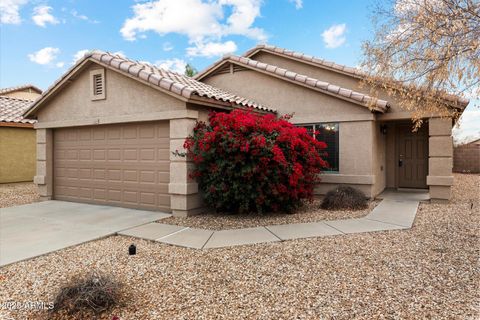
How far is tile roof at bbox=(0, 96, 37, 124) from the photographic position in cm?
1541

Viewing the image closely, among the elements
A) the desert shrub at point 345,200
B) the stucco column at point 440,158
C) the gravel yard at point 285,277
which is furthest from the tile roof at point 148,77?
the stucco column at point 440,158

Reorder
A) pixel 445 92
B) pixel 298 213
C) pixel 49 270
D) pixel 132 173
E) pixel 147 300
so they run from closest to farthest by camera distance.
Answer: pixel 147 300, pixel 49 270, pixel 445 92, pixel 298 213, pixel 132 173

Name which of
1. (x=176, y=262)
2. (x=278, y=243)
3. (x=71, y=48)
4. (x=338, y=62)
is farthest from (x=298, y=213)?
(x=71, y=48)

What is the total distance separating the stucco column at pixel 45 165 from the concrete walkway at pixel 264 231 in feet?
19.6

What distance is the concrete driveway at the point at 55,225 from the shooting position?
18.3ft

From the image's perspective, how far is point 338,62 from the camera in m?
12.5

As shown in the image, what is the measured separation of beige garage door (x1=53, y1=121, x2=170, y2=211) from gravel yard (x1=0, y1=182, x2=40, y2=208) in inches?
48.4

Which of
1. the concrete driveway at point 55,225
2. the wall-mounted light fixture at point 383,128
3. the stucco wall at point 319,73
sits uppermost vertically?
the stucco wall at point 319,73

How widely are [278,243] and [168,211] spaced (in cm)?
390

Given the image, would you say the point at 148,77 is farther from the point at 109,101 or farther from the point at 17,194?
the point at 17,194

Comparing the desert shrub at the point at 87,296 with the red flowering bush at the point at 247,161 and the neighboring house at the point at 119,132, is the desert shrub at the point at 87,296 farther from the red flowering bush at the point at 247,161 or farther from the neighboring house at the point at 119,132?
the neighboring house at the point at 119,132

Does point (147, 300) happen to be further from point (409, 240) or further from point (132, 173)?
point (132, 173)

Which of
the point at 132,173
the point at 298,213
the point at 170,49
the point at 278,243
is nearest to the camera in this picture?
the point at 278,243

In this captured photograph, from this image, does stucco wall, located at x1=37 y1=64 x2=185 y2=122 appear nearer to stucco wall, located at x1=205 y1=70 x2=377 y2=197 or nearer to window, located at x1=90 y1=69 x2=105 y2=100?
window, located at x1=90 y1=69 x2=105 y2=100
